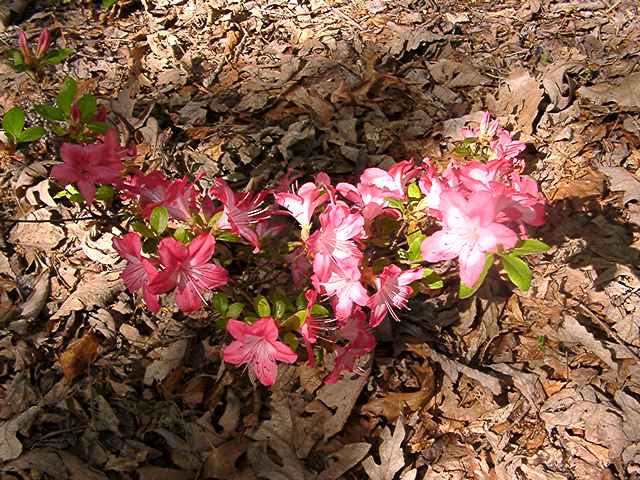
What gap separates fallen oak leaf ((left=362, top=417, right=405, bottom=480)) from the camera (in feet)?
5.82


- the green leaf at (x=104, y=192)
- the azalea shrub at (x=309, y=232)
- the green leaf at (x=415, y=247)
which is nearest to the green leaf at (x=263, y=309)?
the azalea shrub at (x=309, y=232)

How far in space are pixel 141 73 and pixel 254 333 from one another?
1.99m

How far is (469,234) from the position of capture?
4.19ft

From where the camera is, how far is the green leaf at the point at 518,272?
1.31m

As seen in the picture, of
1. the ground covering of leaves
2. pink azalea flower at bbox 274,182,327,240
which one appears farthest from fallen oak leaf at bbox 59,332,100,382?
pink azalea flower at bbox 274,182,327,240

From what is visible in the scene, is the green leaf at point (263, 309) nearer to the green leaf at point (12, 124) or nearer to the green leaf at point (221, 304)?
the green leaf at point (221, 304)

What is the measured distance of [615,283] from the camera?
2115 millimetres


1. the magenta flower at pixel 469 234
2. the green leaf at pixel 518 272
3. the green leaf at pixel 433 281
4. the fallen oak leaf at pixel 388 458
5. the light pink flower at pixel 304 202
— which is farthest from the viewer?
the fallen oak leaf at pixel 388 458

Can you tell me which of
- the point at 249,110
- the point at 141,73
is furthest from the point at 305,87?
the point at 141,73

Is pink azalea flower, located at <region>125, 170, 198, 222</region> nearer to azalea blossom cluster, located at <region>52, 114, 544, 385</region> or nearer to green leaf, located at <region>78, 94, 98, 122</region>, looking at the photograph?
azalea blossom cluster, located at <region>52, 114, 544, 385</region>

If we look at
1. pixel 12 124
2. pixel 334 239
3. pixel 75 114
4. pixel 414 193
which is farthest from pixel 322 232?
pixel 12 124

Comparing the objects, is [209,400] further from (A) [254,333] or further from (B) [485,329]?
(B) [485,329]

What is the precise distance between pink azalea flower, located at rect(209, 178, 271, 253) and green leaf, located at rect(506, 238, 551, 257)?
619 millimetres

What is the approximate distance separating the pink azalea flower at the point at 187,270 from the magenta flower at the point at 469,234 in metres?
0.49
